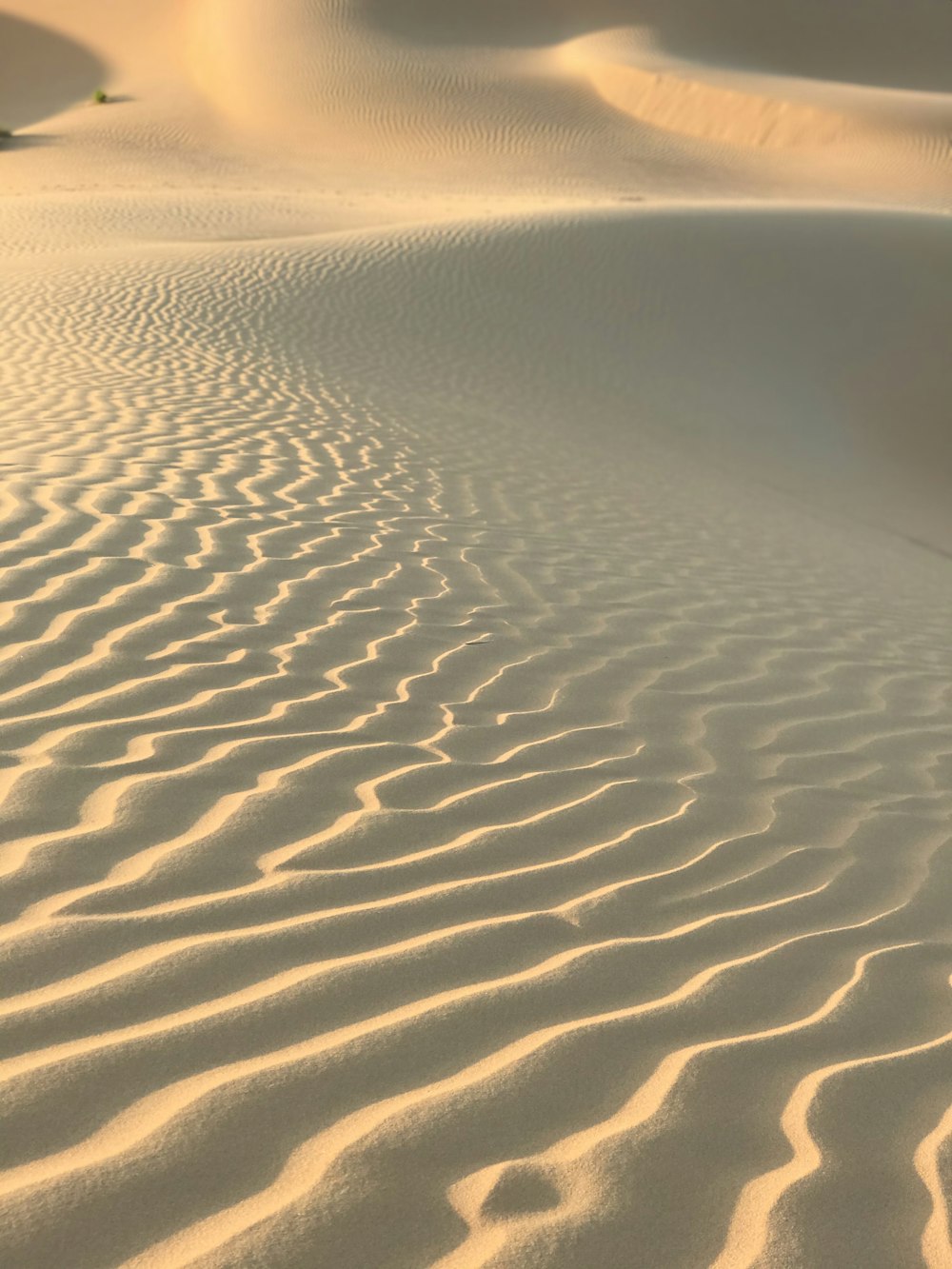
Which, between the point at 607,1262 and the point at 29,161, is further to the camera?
the point at 29,161

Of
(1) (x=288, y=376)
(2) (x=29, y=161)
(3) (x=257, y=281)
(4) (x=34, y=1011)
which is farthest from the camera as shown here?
(2) (x=29, y=161)

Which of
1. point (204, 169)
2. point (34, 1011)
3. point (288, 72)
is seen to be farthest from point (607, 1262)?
point (288, 72)

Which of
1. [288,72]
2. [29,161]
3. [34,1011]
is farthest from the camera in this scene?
[288,72]

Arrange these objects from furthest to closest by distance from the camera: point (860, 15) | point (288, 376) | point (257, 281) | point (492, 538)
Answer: point (860, 15) → point (257, 281) → point (288, 376) → point (492, 538)

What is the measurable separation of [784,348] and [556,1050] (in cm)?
1479

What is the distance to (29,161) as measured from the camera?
31.8m

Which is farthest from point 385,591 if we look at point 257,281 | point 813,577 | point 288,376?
point 257,281

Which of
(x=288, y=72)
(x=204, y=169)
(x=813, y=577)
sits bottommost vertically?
(x=813, y=577)

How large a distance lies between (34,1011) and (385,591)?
3.10 metres

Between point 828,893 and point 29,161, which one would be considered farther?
point 29,161

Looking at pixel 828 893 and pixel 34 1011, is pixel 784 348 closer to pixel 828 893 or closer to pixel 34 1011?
pixel 828 893

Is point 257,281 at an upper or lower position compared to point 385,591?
upper

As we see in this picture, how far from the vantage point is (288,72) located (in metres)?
38.5

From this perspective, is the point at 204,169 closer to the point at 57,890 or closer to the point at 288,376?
the point at 288,376
